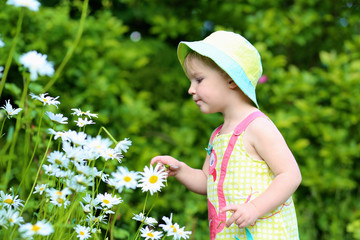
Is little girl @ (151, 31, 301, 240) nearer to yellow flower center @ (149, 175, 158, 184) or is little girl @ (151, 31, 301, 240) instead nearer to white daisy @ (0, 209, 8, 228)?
yellow flower center @ (149, 175, 158, 184)

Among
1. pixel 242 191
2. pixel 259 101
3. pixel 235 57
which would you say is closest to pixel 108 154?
pixel 242 191

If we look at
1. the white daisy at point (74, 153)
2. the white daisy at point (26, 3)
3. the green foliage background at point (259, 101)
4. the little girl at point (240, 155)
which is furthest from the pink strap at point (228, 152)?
the green foliage background at point (259, 101)

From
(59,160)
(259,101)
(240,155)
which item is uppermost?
(259,101)

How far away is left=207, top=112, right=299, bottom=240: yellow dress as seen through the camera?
62.6 inches

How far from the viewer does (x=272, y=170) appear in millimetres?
1588

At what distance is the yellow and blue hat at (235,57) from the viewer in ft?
5.45

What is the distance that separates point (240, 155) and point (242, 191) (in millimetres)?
124

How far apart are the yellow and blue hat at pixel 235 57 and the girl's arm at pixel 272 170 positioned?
5.3 inches

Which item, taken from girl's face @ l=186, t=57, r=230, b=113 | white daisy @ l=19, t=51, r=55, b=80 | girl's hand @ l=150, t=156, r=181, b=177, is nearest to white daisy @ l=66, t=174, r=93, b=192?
white daisy @ l=19, t=51, r=55, b=80

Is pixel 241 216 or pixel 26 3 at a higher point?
pixel 26 3

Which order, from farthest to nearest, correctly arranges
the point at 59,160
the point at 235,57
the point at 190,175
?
the point at 190,175 → the point at 235,57 → the point at 59,160

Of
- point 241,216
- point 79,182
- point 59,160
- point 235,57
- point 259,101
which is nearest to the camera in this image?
point 79,182

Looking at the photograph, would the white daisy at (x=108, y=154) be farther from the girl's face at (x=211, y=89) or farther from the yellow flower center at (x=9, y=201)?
the girl's face at (x=211, y=89)

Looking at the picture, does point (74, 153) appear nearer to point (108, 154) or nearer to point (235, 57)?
point (108, 154)
